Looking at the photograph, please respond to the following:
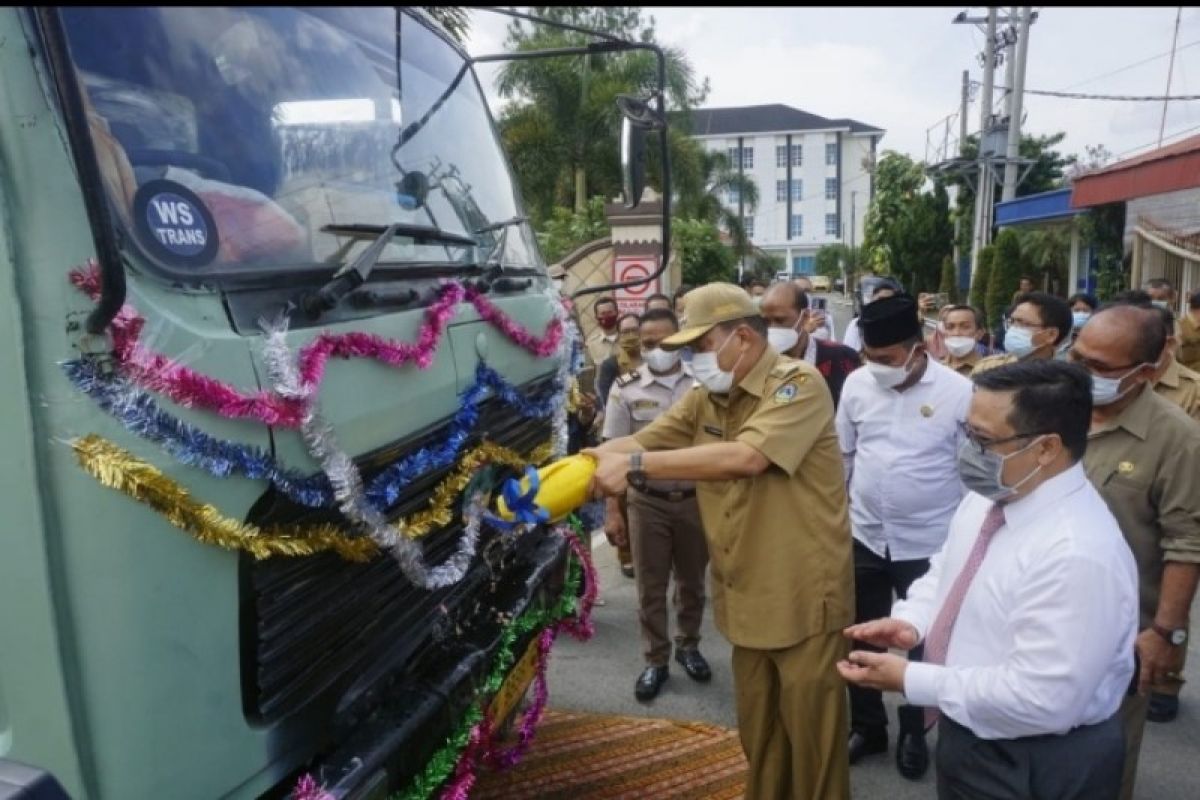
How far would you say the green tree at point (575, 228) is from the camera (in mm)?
16828

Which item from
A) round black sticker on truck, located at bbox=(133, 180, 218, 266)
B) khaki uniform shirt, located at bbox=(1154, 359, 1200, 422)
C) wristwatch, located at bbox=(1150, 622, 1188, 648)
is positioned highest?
round black sticker on truck, located at bbox=(133, 180, 218, 266)

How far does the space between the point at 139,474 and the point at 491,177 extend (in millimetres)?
1801

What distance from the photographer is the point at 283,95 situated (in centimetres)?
188

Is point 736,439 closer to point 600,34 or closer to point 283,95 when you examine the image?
point 600,34

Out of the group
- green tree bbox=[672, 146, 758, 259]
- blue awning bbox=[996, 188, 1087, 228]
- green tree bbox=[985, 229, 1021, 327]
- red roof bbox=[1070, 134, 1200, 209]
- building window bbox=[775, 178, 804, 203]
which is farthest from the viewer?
building window bbox=[775, 178, 804, 203]

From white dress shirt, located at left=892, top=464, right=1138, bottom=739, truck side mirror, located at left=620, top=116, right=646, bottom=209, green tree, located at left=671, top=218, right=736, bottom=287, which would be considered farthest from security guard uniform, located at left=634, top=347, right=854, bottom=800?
green tree, located at left=671, top=218, right=736, bottom=287

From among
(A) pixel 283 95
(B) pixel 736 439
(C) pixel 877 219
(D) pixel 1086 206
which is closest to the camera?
(A) pixel 283 95

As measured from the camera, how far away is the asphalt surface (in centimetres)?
312

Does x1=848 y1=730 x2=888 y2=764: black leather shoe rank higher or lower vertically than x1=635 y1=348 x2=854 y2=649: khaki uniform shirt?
lower

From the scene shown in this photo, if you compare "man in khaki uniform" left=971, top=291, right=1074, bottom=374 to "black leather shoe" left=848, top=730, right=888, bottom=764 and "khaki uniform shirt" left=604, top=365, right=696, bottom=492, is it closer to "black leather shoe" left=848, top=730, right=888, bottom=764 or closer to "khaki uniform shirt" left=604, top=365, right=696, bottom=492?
"khaki uniform shirt" left=604, top=365, right=696, bottom=492

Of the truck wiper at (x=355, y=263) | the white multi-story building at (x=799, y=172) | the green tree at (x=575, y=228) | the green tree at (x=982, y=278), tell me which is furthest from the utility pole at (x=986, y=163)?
the white multi-story building at (x=799, y=172)

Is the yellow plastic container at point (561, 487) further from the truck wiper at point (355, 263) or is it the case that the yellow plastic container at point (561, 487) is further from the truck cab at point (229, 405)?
the truck wiper at point (355, 263)

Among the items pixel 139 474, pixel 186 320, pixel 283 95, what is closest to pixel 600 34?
pixel 283 95

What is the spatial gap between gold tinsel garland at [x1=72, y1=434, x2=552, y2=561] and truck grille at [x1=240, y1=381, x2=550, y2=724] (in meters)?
0.04
